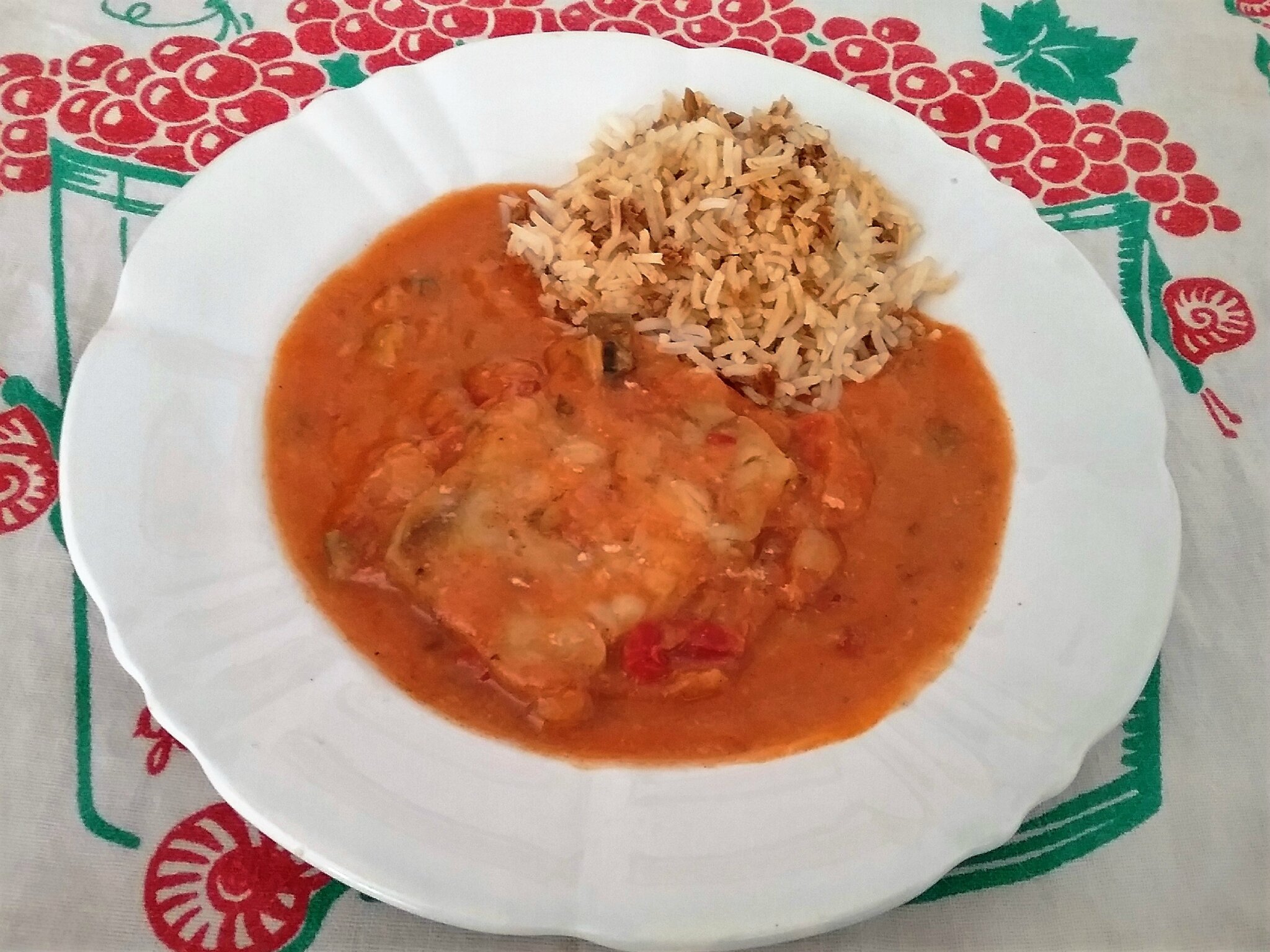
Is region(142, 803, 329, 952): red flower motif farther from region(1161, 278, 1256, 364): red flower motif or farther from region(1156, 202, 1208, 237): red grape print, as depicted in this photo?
region(1156, 202, 1208, 237): red grape print

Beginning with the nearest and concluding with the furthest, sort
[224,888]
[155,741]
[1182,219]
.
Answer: [224,888] < [155,741] < [1182,219]

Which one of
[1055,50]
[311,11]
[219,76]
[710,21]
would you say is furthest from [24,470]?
[1055,50]

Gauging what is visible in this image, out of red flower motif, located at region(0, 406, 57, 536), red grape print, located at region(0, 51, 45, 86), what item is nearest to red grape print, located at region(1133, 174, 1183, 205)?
red flower motif, located at region(0, 406, 57, 536)

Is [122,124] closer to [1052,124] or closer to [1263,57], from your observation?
[1052,124]

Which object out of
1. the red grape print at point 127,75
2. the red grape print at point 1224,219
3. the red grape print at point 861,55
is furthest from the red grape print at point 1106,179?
the red grape print at point 127,75

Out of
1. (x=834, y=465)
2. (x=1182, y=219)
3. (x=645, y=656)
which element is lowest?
(x=645, y=656)

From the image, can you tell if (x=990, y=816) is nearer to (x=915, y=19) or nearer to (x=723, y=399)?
(x=723, y=399)

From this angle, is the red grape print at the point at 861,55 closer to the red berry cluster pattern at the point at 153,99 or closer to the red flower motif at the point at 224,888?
the red berry cluster pattern at the point at 153,99
